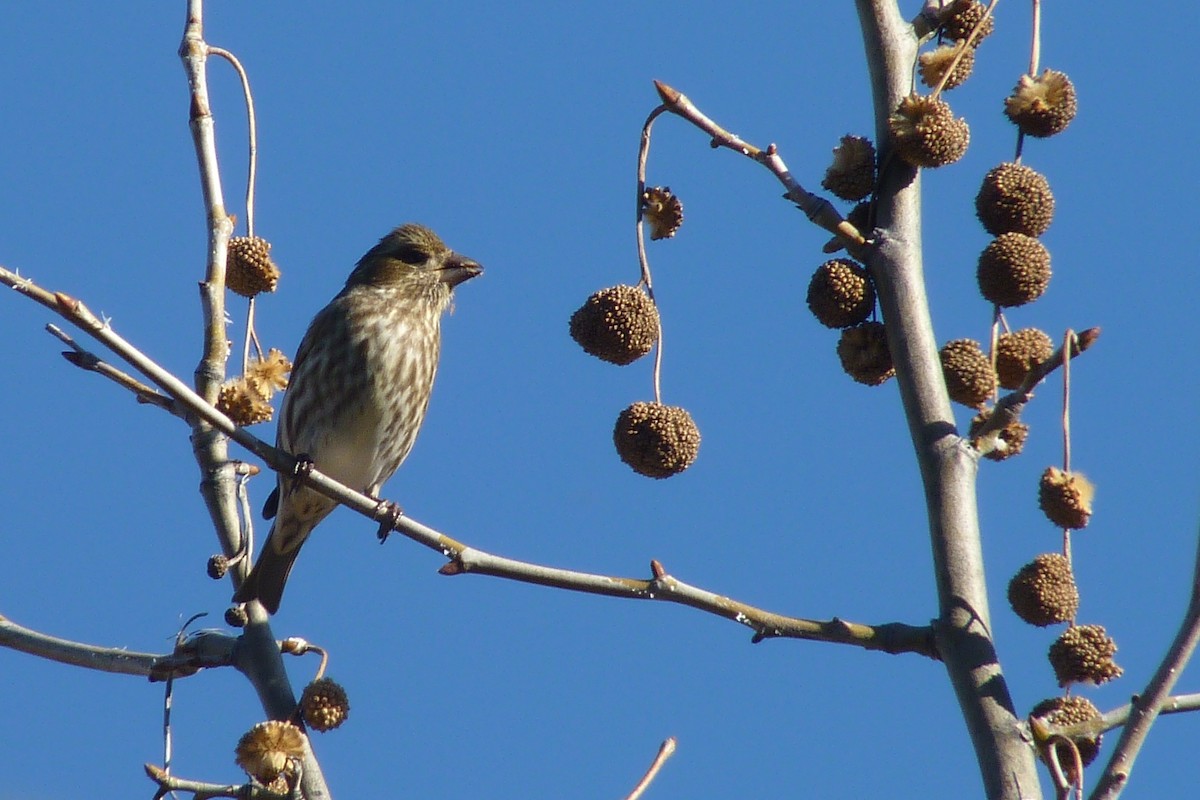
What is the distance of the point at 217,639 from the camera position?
4.25 meters

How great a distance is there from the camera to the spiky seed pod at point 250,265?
15.4 feet

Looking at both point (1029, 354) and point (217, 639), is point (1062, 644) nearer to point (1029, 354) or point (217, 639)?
point (1029, 354)

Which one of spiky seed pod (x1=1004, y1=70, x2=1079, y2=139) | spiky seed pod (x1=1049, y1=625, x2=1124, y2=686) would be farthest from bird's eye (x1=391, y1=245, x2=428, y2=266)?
spiky seed pod (x1=1049, y1=625, x2=1124, y2=686)

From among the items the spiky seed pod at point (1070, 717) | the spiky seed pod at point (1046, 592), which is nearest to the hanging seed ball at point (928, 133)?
the spiky seed pod at point (1046, 592)

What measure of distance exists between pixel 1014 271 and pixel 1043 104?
0.51 m

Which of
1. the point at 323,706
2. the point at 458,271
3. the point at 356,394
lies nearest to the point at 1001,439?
the point at 323,706

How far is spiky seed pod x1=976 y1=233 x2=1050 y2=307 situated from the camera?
142 inches

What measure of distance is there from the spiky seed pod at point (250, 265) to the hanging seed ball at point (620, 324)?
4.41 feet

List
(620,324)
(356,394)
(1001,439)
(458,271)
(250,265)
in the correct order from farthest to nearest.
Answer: (458,271), (356,394), (250,265), (620,324), (1001,439)

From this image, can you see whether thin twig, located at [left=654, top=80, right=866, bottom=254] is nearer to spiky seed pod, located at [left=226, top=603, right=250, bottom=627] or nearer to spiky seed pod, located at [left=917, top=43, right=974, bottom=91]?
spiky seed pod, located at [left=917, top=43, right=974, bottom=91]

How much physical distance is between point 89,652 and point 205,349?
0.99 metres

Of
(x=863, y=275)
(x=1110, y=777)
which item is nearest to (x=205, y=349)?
(x=863, y=275)

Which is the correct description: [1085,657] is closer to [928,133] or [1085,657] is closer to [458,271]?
[928,133]

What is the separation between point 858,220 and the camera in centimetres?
383
